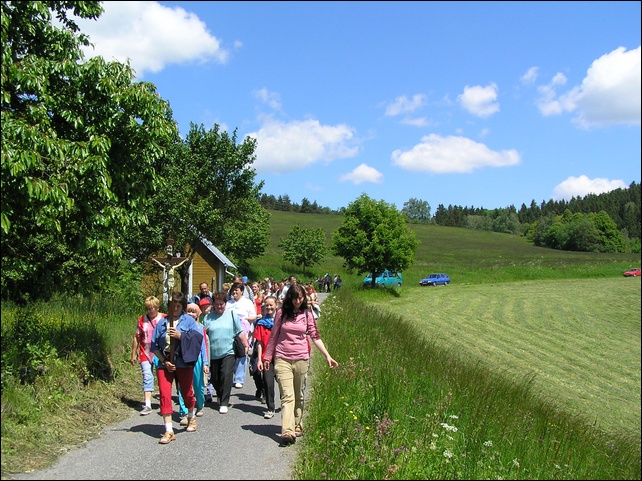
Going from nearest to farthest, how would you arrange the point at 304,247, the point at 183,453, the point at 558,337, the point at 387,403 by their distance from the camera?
1. the point at 183,453
2. the point at 387,403
3. the point at 558,337
4. the point at 304,247

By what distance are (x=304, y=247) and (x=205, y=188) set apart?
159 feet

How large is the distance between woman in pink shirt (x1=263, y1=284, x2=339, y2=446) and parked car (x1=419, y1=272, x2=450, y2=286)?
214 feet

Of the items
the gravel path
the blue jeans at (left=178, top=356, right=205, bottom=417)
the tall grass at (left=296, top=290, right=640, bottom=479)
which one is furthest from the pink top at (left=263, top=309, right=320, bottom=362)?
the blue jeans at (left=178, top=356, right=205, bottom=417)

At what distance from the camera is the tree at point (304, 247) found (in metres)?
73.6

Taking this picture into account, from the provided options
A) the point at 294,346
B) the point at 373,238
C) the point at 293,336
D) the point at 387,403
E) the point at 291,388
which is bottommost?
the point at 387,403

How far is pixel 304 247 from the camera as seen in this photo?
73.4 meters

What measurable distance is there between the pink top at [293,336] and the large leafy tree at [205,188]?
16252 mm

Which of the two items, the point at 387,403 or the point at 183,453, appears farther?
the point at 387,403

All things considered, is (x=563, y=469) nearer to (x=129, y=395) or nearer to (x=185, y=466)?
(x=185, y=466)

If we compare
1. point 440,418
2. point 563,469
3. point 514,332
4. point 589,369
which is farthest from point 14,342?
point 514,332

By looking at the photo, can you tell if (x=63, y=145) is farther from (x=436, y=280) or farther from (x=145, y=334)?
(x=436, y=280)

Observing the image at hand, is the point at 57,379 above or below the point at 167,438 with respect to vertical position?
above

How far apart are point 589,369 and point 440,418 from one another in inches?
527

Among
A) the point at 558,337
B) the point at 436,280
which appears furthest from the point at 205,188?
the point at 436,280
